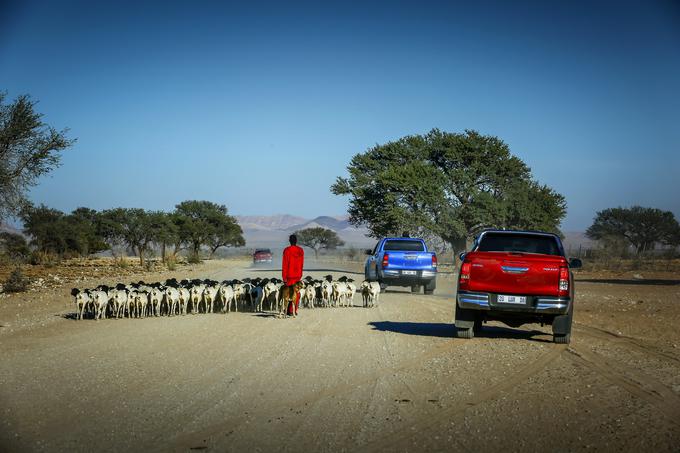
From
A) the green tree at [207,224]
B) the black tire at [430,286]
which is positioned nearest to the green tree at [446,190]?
the black tire at [430,286]

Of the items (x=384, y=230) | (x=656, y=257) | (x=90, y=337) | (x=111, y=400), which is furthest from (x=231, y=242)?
(x=111, y=400)

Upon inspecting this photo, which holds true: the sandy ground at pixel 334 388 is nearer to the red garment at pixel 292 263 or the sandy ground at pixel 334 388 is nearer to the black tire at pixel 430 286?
the red garment at pixel 292 263

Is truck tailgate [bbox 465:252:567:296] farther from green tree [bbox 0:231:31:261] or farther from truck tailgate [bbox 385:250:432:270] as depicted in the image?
green tree [bbox 0:231:31:261]

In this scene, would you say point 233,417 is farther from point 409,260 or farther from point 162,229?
point 162,229

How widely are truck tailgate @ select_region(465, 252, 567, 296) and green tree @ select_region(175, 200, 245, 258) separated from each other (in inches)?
3072

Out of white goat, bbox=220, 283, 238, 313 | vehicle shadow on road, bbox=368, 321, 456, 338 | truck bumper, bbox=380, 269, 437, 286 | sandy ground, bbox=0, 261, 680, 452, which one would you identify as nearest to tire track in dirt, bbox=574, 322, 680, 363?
sandy ground, bbox=0, 261, 680, 452

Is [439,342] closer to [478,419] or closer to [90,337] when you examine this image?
[478,419]

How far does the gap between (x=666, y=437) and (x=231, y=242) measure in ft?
297

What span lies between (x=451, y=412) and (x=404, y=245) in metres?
18.6

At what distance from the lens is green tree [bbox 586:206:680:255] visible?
92.9 metres

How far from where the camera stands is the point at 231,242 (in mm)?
94875

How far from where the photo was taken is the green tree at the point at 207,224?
289 ft

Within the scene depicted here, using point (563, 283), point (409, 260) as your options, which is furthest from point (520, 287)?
point (409, 260)

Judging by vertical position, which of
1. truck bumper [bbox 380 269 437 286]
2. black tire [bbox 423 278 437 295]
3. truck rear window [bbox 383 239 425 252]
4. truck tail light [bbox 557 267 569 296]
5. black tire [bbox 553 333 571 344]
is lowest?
black tire [bbox 553 333 571 344]
